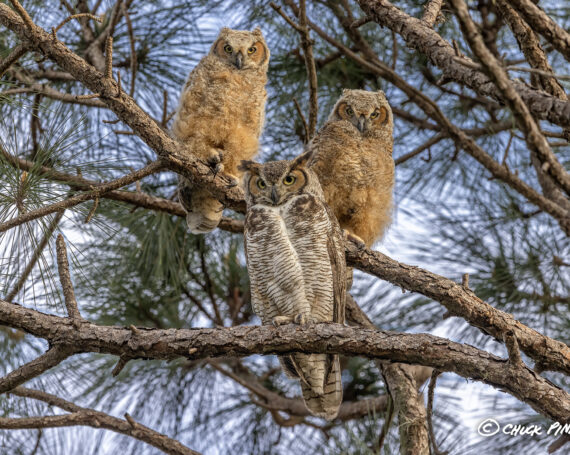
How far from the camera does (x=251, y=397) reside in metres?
4.12

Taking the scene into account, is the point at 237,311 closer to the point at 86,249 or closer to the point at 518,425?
the point at 86,249

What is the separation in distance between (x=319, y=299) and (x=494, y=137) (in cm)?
233

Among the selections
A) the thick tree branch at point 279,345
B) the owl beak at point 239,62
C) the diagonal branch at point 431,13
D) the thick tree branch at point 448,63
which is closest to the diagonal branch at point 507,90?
the thick tree branch at point 448,63

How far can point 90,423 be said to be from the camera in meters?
2.61

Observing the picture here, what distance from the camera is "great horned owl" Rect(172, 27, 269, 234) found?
3.08 meters

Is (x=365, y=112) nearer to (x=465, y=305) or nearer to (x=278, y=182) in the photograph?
(x=278, y=182)

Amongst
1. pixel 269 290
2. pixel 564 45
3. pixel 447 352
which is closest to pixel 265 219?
pixel 269 290

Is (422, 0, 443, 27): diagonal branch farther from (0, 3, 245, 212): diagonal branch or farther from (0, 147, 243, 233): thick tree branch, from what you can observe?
(0, 147, 243, 233): thick tree branch

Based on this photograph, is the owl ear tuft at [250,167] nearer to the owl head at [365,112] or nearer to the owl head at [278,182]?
the owl head at [278,182]

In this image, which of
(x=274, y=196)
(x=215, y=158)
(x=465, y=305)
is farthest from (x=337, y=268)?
(x=215, y=158)

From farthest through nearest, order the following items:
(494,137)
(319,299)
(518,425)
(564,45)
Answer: (494,137) < (518,425) < (319,299) < (564,45)

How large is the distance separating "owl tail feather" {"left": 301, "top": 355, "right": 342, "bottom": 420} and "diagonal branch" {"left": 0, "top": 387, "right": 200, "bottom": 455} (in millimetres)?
489

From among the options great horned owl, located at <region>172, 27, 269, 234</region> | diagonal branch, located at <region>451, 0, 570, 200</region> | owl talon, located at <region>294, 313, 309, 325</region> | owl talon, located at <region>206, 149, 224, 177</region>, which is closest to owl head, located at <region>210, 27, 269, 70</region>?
→ great horned owl, located at <region>172, 27, 269, 234</region>

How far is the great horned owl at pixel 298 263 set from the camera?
2.56m
